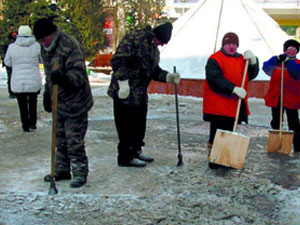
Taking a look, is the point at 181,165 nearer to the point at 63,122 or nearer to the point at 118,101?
the point at 118,101

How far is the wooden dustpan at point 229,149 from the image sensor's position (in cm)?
536

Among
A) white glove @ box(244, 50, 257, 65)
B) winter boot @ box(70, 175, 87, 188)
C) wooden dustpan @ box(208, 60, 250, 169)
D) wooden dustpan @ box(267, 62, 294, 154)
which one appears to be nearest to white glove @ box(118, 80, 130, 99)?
winter boot @ box(70, 175, 87, 188)

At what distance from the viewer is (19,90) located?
7402 millimetres

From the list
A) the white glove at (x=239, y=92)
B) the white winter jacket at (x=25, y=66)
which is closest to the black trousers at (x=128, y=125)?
the white glove at (x=239, y=92)

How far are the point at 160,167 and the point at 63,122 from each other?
4.63 feet

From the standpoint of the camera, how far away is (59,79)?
430 cm

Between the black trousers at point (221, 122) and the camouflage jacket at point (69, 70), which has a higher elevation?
the camouflage jacket at point (69, 70)

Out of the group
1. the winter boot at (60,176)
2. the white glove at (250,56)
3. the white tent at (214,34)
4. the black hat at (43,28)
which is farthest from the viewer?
the white tent at (214,34)

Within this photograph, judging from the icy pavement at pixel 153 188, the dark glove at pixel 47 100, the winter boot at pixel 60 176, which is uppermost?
the dark glove at pixel 47 100

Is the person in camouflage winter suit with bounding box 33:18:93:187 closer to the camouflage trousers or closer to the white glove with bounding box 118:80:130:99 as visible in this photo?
the camouflage trousers

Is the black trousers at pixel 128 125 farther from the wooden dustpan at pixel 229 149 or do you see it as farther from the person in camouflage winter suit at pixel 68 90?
the wooden dustpan at pixel 229 149

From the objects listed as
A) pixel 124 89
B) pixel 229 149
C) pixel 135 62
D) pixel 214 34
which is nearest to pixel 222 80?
pixel 229 149

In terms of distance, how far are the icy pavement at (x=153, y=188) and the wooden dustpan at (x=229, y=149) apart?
14cm

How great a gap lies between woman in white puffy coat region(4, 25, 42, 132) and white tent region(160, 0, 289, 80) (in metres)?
7.01
